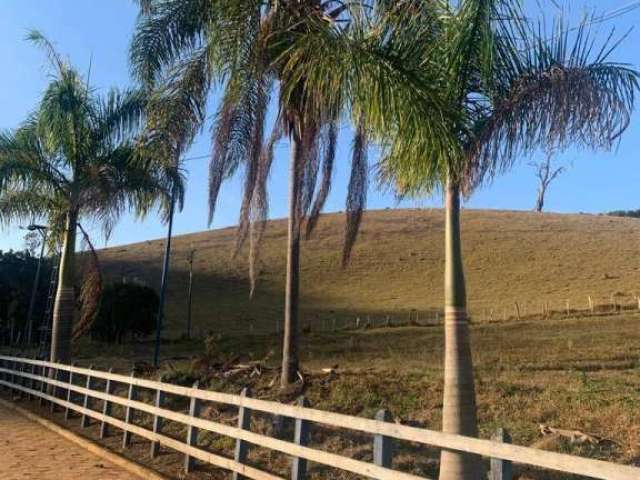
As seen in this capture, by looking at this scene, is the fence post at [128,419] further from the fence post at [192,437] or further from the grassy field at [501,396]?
the fence post at [192,437]

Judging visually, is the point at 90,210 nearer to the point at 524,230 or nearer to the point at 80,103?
the point at 80,103

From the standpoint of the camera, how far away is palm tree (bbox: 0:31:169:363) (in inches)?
701

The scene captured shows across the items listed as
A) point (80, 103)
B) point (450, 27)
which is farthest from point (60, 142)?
point (450, 27)

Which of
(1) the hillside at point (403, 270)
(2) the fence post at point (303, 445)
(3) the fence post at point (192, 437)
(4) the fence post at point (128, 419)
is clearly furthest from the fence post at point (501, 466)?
(1) the hillside at point (403, 270)

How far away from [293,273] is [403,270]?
5849 cm

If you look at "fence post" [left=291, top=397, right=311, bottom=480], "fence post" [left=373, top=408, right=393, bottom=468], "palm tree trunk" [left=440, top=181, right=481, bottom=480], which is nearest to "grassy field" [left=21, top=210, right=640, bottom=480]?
"fence post" [left=291, top=397, right=311, bottom=480]

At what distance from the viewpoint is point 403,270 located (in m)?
70.2

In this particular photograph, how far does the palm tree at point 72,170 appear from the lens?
17.8 metres

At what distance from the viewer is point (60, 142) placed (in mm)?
18062

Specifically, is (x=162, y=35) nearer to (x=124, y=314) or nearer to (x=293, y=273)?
(x=293, y=273)

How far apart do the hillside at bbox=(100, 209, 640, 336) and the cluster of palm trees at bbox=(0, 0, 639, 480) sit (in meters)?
30.6

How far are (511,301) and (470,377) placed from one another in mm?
48540

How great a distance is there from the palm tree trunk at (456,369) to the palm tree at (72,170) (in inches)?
463

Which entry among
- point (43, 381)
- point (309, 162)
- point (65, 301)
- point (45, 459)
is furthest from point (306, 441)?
point (65, 301)
